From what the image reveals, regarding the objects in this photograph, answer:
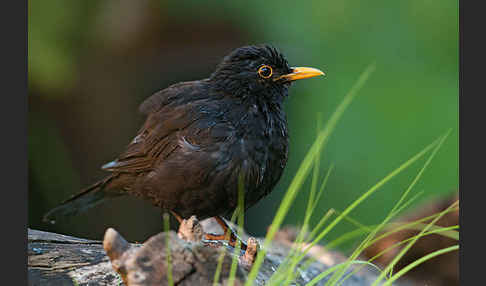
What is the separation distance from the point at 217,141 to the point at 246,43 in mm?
3618

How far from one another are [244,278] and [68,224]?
4.88m

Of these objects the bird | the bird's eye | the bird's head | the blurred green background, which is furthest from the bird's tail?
the blurred green background

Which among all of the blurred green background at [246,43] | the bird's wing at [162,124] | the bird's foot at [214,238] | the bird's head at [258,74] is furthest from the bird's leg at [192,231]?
the blurred green background at [246,43]

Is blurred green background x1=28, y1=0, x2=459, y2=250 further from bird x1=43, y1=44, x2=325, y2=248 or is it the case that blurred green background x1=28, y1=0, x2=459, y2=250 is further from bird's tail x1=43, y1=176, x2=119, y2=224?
bird x1=43, y1=44, x2=325, y2=248

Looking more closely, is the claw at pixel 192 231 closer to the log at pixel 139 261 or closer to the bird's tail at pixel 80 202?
the log at pixel 139 261

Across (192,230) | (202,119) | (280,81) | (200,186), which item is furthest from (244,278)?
(280,81)

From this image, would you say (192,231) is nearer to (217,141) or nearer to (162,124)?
(217,141)

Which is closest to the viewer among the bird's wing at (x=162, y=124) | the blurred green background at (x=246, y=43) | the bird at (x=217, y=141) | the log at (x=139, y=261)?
the log at (x=139, y=261)

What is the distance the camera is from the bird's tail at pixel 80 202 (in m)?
4.47

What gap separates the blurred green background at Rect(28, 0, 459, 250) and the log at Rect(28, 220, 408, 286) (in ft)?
7.86

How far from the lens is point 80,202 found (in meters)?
4.57

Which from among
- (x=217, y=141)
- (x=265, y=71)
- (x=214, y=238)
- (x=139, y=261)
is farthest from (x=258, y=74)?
(x=139, y=261)

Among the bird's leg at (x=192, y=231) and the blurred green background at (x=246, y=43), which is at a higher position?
the blurred green background at (x=246, y=43)

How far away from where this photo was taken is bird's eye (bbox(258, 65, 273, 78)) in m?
3.96
